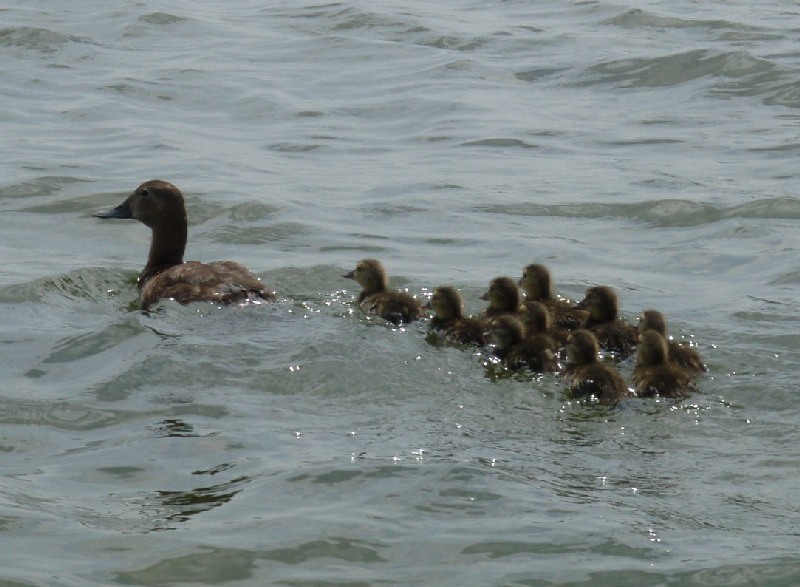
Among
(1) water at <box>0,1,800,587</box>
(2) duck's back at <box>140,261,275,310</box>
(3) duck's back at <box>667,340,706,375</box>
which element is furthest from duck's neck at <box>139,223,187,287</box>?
(3) duck's back at <box>667,340,706,375</box>

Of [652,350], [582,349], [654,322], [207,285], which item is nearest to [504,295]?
[654,322]

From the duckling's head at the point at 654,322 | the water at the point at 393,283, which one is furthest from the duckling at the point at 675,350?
the water at the point at 393,283

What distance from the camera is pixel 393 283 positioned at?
30.6 feet

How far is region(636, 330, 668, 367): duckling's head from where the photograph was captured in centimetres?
740

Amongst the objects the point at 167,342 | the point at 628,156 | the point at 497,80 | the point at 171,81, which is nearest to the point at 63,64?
the point at 171,81

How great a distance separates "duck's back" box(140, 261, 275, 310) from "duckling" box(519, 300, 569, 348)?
1397 mm

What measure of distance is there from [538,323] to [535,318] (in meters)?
0.03

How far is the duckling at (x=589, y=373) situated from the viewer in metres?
7.12

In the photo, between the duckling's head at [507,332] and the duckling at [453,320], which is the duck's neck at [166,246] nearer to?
the duckling at [453,320]

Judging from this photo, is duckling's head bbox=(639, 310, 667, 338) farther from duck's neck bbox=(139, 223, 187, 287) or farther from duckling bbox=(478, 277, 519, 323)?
duck's neck bbox=(139, 223, 187, 287)

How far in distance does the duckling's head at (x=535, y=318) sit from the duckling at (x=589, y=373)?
0.46 m

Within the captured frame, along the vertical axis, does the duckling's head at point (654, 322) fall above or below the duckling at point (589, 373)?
above

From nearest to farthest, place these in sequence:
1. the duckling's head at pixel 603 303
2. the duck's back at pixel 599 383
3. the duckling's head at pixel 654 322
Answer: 1. the duck's back at pixel 599 383
2. the duckling's head at pixel 654 322
3. the duckling's head at pixel 603 303

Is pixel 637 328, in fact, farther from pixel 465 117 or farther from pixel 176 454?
pixel 465 117
